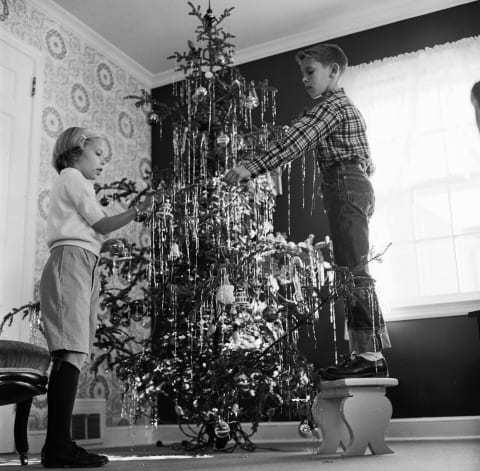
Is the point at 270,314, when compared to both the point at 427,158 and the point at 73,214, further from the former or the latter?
the point at 427,158

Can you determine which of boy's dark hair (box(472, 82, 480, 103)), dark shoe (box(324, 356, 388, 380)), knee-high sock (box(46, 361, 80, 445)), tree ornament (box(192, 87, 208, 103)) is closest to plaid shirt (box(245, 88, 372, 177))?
tree ornament (box(192, 87, 208, 103))

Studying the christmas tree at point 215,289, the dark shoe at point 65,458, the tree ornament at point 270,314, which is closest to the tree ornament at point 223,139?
the christmas tree at point 215,289

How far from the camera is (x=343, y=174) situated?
8.86ft

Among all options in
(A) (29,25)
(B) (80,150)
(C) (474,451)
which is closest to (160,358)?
(B) (80,150)

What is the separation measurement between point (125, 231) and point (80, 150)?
2.17 metres

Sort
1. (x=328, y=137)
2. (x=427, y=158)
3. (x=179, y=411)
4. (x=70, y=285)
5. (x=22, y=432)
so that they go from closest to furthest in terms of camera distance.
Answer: (x=70, y=285) < (x=22, y=432) < (x=328, y=137) < (x=179, y=411) < (x=427, y=158)

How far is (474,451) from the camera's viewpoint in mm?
2611

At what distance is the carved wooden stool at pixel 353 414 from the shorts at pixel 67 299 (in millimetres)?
965

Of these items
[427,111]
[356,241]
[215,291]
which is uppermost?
[427,111]

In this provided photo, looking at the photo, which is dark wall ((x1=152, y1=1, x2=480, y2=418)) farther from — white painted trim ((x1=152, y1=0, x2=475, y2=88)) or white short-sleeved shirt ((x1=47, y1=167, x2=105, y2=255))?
white short-sleeved shirt ((x1=47, y1=167, x2=105, y2=255))

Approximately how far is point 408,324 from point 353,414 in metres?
1.47

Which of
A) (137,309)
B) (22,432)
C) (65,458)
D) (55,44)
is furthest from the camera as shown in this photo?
(55,44)

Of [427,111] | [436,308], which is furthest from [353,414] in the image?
[427,111]

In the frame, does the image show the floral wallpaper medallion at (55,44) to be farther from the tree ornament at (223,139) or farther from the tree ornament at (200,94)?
the tree ornament at (223,139)
